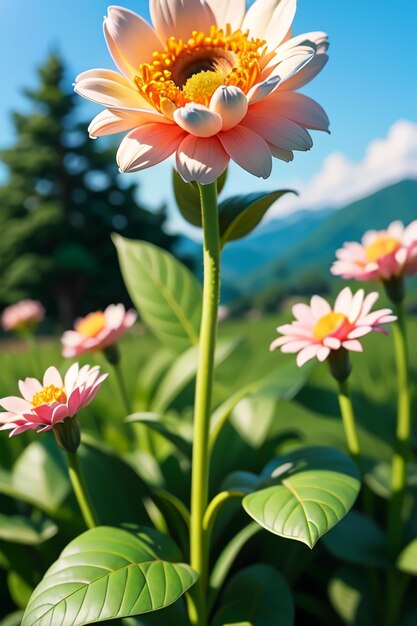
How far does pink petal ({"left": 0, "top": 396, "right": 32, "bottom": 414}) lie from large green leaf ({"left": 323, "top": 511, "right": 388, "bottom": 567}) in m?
0.44

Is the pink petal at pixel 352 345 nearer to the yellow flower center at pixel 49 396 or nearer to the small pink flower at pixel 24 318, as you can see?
the yellow flower center at pixel 49 396

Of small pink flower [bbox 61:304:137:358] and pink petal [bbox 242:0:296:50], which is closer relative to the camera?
pink petal [bbox 242:0:296:50]

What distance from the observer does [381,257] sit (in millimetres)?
734

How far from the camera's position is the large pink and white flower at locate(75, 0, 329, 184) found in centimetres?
46

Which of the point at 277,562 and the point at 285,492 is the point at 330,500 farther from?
the point at 277,562

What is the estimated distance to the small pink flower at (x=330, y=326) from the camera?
610mm

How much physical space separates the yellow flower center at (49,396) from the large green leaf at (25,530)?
27cm

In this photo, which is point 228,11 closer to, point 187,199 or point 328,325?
point 187,199

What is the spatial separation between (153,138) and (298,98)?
125mm

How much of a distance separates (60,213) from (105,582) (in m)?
9.58

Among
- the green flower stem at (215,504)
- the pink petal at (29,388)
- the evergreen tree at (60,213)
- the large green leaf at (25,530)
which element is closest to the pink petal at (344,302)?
the green flower stem at (215,504)

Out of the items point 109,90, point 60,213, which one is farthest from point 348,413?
point 60,213

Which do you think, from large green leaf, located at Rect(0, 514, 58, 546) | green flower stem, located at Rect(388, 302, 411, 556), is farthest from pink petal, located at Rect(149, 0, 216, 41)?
large green leaf, located at Rect(0, 514, 58, 546)

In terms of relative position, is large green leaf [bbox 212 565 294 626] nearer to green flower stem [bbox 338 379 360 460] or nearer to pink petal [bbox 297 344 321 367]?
green flower stem [bbox 338 379 360 460]
